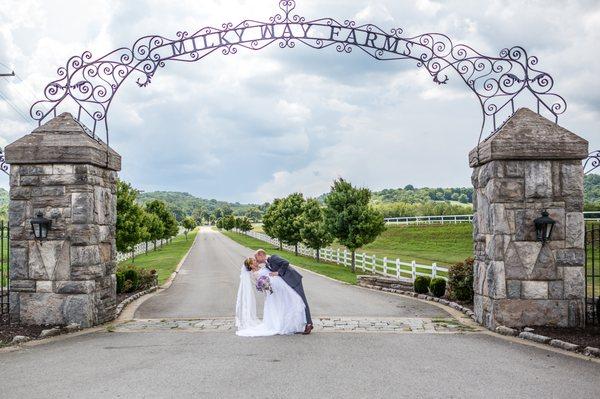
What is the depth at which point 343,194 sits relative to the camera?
29438mm

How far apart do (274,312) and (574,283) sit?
550cm

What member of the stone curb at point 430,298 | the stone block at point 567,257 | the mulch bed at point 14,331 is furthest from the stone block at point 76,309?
the stone block at point 567,257

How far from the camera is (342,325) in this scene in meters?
11.2

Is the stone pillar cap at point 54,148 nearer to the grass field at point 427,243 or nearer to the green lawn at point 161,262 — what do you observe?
the green lawn at point 161,262

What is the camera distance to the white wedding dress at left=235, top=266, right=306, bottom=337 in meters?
10.2

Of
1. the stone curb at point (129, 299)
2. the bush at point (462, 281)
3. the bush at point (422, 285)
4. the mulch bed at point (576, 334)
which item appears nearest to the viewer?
the mulch bed at point (576, 334)

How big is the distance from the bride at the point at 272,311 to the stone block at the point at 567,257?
474cm

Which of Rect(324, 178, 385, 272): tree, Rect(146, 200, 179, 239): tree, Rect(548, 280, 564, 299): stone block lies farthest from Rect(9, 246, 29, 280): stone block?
Rect(146, 200, 179, 239): tree

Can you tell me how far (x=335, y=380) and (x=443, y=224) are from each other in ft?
138

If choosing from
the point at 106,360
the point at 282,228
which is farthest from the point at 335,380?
the point at 282,228

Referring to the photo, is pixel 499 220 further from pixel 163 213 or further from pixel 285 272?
pixel 163 213

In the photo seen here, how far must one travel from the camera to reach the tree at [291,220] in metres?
43.9

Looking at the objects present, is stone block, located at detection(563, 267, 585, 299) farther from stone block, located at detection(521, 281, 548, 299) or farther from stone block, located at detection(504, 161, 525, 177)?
stone block, located at detection(504, 161, 525, 177)

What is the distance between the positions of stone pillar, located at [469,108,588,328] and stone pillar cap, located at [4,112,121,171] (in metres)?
7.47
